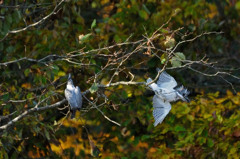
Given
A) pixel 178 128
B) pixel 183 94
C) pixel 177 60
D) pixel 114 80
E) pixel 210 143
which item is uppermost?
pixel 177 60

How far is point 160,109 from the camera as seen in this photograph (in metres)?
4.52

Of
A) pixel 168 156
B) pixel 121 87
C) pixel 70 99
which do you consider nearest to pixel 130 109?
pixel 121 87

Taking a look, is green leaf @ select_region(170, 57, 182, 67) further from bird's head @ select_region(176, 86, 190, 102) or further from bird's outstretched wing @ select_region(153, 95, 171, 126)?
bird's outstretched wing @ select_region(153, 95, 171, 126)

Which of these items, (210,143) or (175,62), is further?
(210,143)

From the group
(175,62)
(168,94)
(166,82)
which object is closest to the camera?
(175,62)

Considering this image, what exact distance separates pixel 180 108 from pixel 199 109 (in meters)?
0.25

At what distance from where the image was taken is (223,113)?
5.64 meters

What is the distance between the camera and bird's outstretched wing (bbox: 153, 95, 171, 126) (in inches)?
176

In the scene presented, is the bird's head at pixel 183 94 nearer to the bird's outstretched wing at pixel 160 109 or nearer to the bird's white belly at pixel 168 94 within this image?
the bird's white belly at pixel 168 94

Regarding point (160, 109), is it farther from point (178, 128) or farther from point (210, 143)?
point (210, 143)

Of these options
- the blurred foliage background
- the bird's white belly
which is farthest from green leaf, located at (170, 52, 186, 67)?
the blurred foliage background

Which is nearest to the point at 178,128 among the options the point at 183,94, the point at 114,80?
the point at 114,80

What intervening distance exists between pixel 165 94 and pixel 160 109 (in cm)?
31

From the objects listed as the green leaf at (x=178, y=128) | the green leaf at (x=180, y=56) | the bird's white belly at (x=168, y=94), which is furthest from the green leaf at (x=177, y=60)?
the green leaf at (x=178, y=128)
